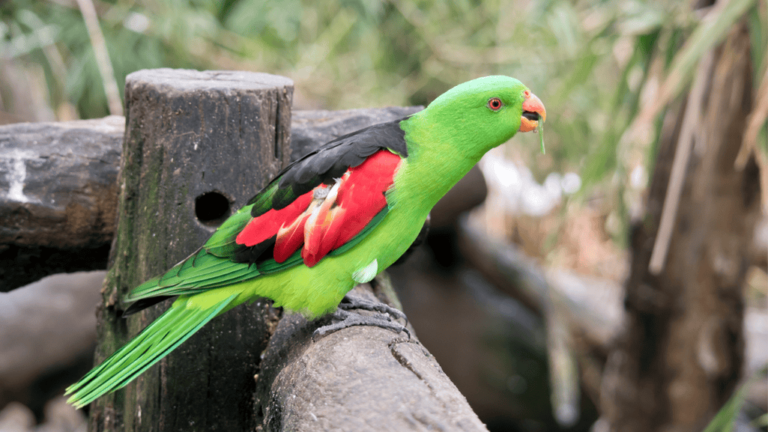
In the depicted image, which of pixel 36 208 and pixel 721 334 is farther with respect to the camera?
pixel 721 334

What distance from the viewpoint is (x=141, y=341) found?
3.32 ft

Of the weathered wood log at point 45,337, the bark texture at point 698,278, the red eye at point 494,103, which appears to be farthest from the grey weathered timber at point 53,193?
the bark texture at point 698,278

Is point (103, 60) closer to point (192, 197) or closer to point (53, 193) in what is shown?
point (53, 193)

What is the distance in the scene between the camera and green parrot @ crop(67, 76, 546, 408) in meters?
1.02

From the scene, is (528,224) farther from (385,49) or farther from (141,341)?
(141,341)

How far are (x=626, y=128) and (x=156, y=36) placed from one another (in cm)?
213

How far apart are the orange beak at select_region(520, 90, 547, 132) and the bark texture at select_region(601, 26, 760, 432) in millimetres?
1155

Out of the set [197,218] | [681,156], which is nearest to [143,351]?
[197,218]

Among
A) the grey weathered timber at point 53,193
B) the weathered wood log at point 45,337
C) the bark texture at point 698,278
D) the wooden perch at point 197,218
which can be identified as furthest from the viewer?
the weathered wood log at point 45,337

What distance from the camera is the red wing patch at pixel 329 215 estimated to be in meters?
1.02

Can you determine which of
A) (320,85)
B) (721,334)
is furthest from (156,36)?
(721,334)

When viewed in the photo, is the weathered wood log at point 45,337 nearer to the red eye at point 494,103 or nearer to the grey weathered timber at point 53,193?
the grey weathered timber at point 53,193

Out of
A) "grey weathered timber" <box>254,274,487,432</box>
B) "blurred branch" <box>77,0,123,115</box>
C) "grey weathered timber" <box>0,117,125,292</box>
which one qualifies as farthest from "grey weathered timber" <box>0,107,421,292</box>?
"grey weathered timber" <box>254,274,487,432</box>

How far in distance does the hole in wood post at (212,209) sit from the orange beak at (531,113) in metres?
0.62
